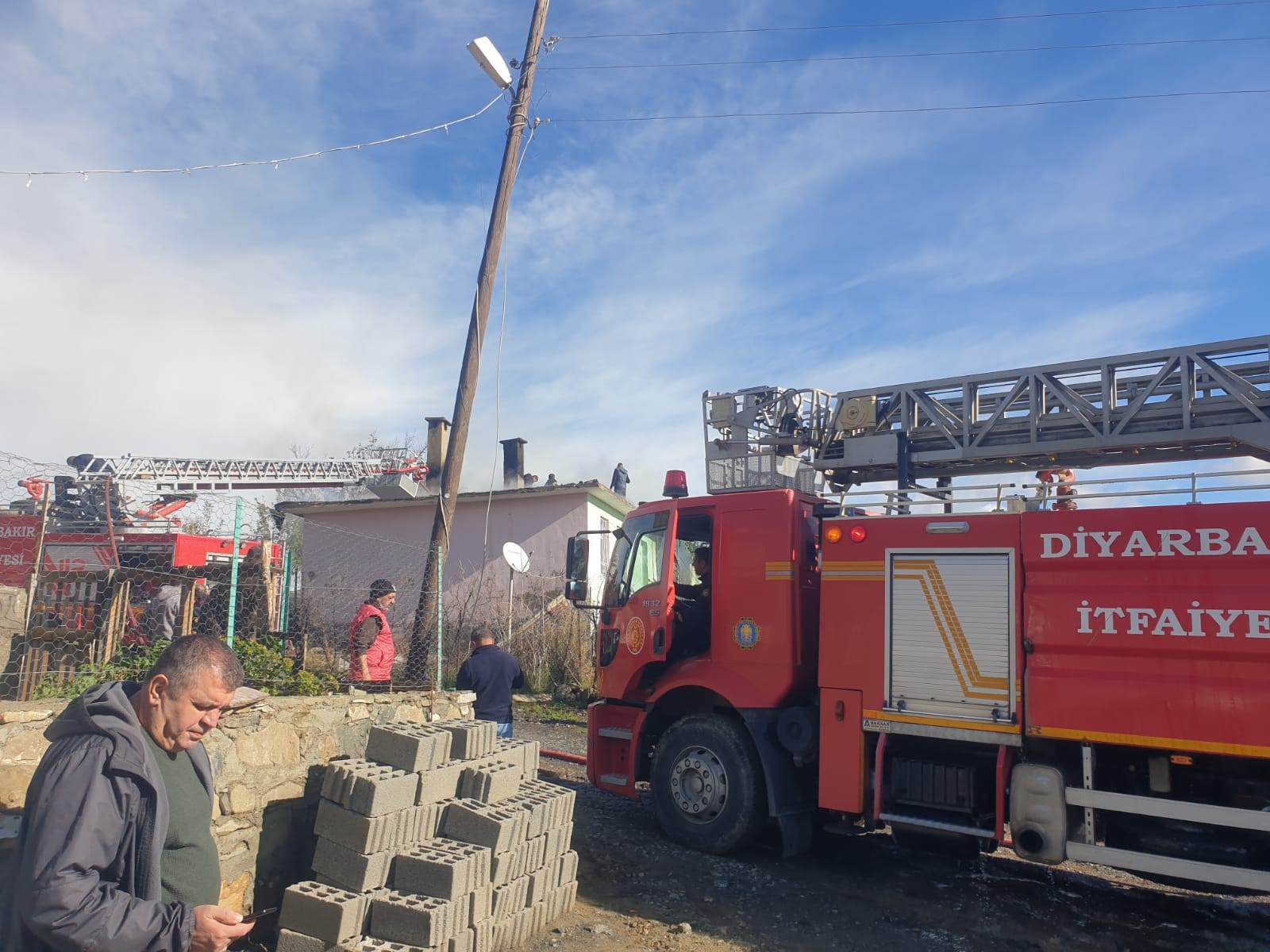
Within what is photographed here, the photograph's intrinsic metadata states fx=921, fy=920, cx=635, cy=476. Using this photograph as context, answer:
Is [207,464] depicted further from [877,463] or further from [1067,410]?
[1067,410]

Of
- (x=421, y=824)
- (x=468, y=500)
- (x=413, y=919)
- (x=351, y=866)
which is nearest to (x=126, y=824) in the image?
(x=413, y=919)

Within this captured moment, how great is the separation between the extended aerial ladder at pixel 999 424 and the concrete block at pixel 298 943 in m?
5.83

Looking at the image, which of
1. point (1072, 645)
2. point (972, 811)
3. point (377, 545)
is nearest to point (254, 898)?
point (972, 811)

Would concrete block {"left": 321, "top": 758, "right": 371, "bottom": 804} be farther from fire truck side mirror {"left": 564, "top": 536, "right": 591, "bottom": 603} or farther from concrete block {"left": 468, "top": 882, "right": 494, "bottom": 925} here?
fire truck side mirror {"left": 564, "top": 536, "right": 591, "bottom": 603}

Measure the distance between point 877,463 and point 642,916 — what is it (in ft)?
19.6

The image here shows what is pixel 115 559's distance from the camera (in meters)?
10.9

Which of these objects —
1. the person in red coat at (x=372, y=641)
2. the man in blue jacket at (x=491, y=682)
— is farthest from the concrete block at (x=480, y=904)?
the man in blue jacket at (x=491, y=682)

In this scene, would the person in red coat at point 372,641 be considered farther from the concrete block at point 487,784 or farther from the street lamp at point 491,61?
the street lamp at point 491,61

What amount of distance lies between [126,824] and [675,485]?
636 centimetres

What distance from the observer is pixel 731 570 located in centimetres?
752

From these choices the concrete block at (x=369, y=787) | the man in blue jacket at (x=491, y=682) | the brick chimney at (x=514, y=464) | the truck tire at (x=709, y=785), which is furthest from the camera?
the brick chimney at (x=514, y=464)

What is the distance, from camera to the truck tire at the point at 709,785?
23.4 ft

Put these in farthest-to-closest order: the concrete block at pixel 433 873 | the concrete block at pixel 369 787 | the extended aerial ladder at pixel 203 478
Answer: the extended aerial ladder at pixel 203 478, the concrete block at pixel 369 787, the concrete block at pixel 433 873

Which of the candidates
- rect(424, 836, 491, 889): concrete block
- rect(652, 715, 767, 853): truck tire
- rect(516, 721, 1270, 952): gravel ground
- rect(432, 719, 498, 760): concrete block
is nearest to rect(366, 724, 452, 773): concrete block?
rect(432, 719, 498, 760): concrete block
